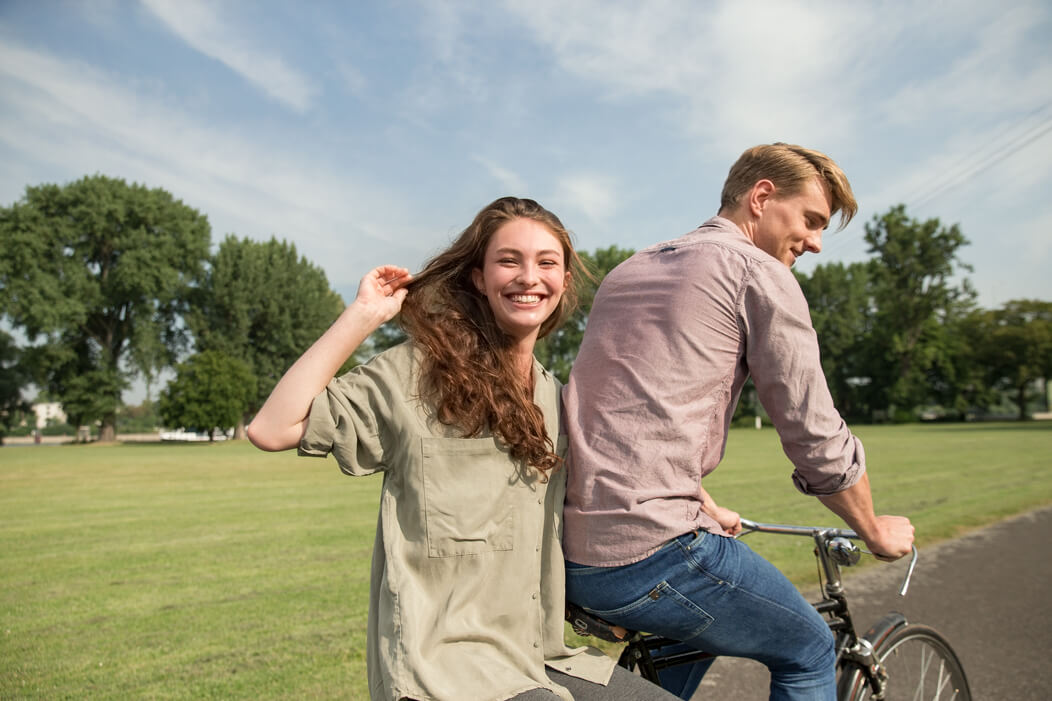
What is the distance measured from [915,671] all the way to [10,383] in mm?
72329

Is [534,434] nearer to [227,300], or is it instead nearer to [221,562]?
[221,562]

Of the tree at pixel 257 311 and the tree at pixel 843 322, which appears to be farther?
the tree at pixel 843 322

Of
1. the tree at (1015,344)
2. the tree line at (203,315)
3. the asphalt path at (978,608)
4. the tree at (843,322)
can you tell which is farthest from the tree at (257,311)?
the tree at (1015,344)

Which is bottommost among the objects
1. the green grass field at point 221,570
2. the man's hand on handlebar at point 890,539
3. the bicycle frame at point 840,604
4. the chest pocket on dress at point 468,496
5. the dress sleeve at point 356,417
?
the green grass field at point 221,570

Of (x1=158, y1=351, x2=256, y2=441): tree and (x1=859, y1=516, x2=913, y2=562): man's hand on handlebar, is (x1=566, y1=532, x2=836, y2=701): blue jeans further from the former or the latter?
(x1=158, y1=351, x2=256, y2=441): tree

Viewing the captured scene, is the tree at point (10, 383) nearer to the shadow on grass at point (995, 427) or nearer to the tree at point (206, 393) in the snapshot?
the tree at point (206, 393)

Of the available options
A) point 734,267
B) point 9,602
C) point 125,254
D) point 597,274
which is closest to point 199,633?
point 9,602

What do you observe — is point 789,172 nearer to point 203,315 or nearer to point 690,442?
point 690,442

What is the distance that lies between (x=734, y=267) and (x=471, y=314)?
756mm

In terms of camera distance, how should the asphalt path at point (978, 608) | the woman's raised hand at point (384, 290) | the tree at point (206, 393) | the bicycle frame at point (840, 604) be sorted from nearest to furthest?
the woman's raised hand at point (384, 290) < the bicycle frame at point (840, 604) < the asphalt path at point (978, 608) < the tree at point (206, 393)

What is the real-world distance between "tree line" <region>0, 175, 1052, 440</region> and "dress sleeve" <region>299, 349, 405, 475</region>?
55.4 metres

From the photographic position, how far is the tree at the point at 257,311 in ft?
207

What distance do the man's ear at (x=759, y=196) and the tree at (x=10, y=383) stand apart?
6865cm

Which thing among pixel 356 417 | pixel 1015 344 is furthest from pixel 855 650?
pixel 1015 344
